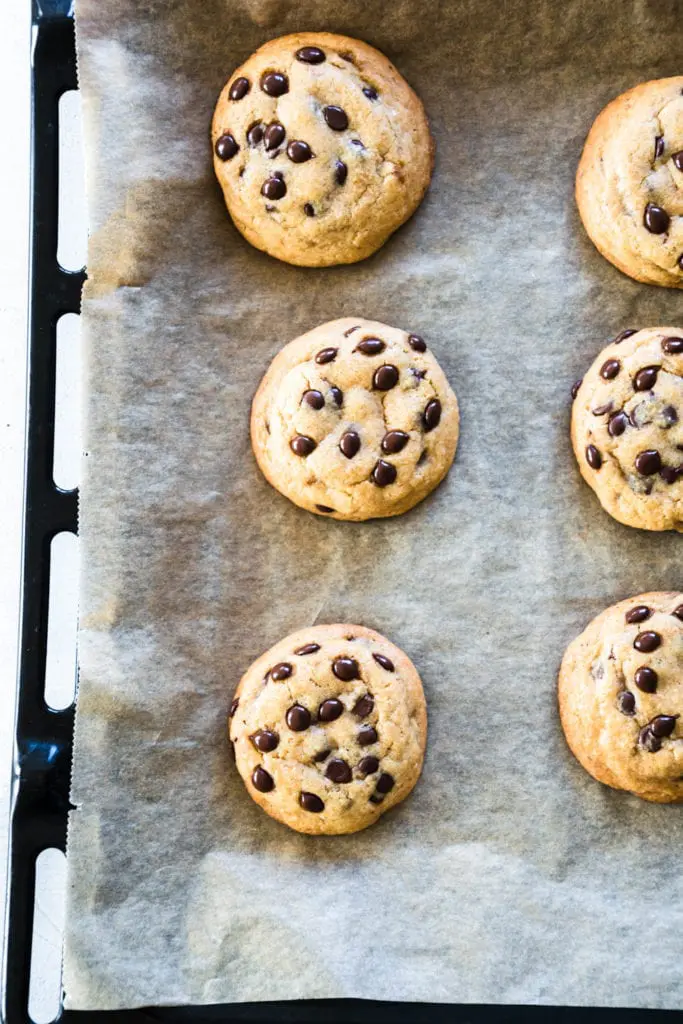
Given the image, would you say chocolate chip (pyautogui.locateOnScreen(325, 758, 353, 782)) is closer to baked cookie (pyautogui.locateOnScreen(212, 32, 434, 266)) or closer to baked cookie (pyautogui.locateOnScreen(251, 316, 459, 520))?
baked cookie (pyautogui.locateOnScreen(251, 316, 459, 520))

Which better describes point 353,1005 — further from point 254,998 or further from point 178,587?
point 178,587

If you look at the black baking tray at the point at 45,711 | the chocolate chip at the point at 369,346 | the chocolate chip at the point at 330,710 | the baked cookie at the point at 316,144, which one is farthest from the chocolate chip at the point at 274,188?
the chocolate chip at the point at 330,710

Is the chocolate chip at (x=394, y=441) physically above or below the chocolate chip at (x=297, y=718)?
above

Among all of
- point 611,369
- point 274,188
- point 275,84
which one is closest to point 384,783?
point 611,369

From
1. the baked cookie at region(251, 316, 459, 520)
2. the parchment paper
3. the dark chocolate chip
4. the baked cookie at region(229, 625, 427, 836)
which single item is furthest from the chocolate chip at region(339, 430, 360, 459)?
the baked cookie at region(229, 625, 427, 836)

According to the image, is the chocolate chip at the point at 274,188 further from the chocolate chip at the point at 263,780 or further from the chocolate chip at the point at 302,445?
the chocolate chip at the point at 263,780

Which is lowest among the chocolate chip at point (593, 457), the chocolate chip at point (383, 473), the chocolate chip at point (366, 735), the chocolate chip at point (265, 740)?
the chocolate chip at point (265, 740)
